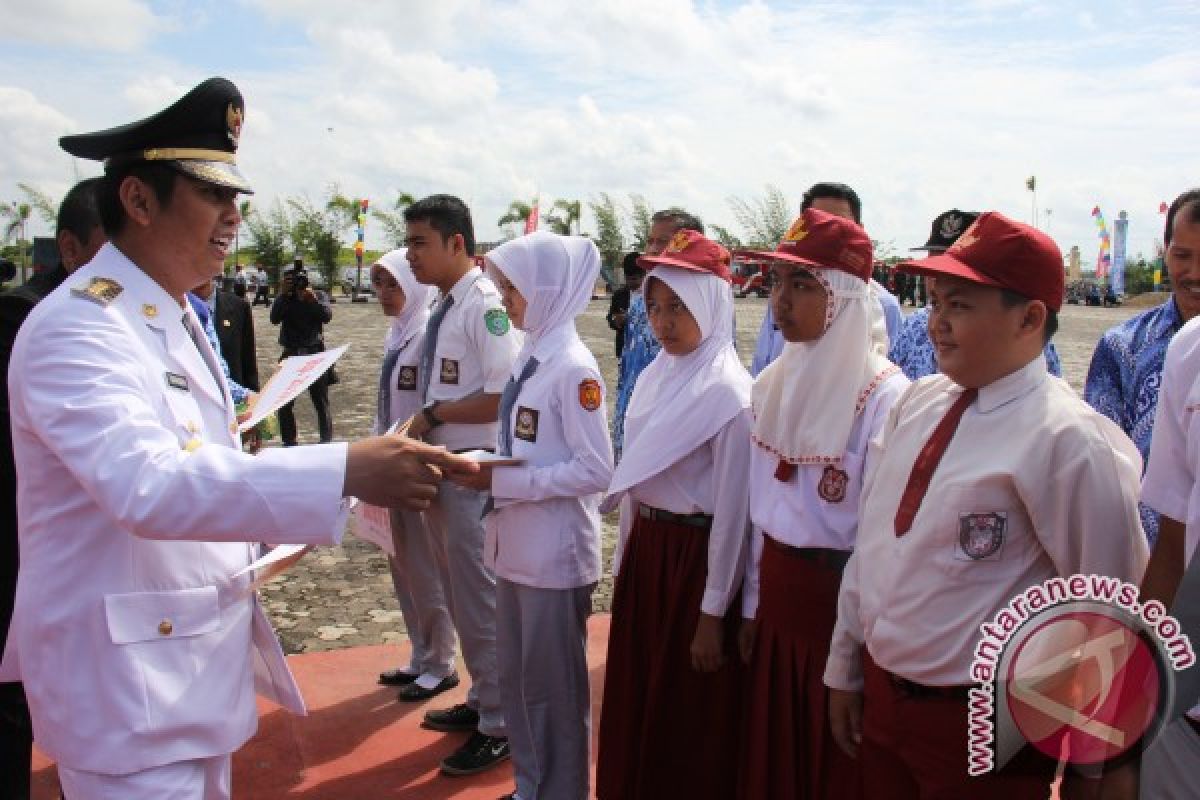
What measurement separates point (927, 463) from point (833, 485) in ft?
1.63

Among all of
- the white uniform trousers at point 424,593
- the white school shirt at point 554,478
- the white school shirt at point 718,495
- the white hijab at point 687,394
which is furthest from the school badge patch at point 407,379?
the white school shirt at point 718,495

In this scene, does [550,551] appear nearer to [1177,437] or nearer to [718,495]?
[718,495]

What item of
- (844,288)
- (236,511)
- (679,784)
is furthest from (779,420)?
(236,511)

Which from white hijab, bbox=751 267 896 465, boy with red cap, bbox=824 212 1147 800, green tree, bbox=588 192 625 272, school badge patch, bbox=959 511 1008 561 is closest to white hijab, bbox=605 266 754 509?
white hijab, bbox=751 267 896 465

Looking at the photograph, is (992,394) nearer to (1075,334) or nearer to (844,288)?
(844,288)

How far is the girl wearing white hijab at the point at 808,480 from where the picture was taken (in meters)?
2.55

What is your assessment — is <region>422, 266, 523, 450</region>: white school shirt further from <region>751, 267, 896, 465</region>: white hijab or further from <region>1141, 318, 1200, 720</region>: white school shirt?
<region>1141, 318, 1200, 720</region>: white school shirt

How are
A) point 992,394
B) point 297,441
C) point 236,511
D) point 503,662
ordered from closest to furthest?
1. point 236,511
2. point 992,394
3. point 503,662
4. point 297,441

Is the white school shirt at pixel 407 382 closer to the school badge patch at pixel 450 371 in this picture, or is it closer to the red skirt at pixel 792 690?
the school badge patch at pixel 450 371

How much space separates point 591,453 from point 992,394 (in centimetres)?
134

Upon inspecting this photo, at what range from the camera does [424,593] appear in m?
4.33

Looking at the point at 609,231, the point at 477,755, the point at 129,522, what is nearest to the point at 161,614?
the point at 129,522

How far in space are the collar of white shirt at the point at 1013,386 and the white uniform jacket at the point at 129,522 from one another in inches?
51.6

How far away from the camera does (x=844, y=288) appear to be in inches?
105
